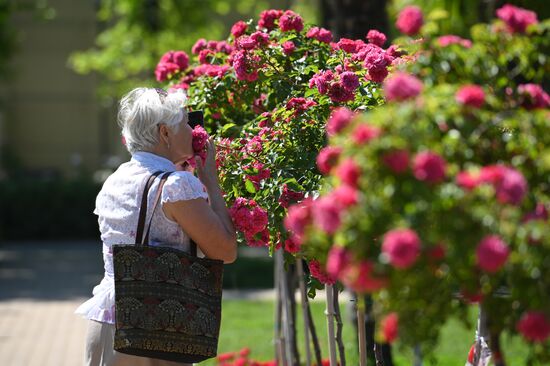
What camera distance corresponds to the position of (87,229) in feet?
56.7

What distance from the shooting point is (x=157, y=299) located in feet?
11.1

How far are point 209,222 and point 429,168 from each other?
4.70 ft

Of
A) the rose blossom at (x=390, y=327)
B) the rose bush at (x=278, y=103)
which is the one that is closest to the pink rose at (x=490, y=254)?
the rose blossom at (x=390, y=327)

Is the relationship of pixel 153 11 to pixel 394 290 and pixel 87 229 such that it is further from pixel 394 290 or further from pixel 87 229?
pixel 394 290

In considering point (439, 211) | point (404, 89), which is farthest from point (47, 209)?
point (439, 211)

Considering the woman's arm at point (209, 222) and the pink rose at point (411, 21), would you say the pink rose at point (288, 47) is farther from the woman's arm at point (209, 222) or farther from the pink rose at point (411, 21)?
the pink rose at point (411, 21)

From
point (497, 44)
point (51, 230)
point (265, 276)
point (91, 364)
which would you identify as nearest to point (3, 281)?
point (265, 276)

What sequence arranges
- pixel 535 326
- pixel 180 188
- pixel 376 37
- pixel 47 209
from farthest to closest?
1. pixel 47 209
2. pixel 376 37
3. pixel 180 188
4. pixel 535 326

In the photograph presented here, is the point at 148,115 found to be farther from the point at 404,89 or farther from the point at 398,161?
the point at 398,161

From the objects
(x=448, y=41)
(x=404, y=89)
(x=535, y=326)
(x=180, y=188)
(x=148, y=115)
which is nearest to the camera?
(x=535, y=326)

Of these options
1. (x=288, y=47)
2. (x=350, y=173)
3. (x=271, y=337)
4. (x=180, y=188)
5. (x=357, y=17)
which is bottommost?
(x=271, y=337)

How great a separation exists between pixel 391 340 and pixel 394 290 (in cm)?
11

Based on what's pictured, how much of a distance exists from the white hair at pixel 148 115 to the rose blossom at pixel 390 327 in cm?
155

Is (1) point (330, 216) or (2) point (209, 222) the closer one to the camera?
(1) point (330, 216)
